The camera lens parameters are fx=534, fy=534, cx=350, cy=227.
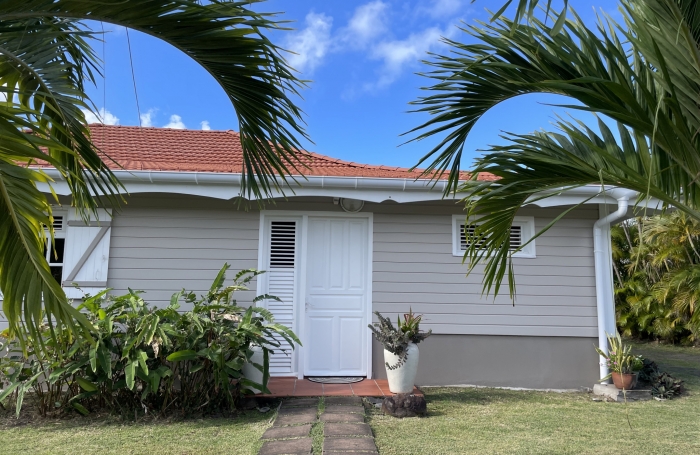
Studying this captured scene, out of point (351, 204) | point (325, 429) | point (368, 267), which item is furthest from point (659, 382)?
point (325, 429)

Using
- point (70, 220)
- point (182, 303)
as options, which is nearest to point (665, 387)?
point (182, 303)

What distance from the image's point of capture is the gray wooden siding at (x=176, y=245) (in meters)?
7.02

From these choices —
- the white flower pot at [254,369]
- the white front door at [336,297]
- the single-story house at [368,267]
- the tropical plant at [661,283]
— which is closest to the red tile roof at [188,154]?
the single-story house at [368,267]

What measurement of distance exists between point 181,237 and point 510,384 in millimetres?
4829

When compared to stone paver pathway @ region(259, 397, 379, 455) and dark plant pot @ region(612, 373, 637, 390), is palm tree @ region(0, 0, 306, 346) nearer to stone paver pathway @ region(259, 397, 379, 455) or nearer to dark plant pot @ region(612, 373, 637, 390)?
stone paver pathway @ region(259, 397, 379, 455)

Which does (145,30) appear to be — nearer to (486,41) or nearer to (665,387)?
(486,41)

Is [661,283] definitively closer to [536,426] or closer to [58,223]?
[536,426]

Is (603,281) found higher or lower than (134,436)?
higher

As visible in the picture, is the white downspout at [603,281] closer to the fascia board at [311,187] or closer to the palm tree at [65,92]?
the fascia board at [311,187]

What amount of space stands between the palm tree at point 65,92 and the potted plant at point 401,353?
3.40 meters

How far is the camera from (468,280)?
24.1 ft

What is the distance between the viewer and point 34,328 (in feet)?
7.63

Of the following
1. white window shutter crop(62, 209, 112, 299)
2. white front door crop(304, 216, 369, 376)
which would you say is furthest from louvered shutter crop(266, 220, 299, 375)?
white window shutter crop(62, 209, 112, 299)

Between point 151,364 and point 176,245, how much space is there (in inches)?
77.0
